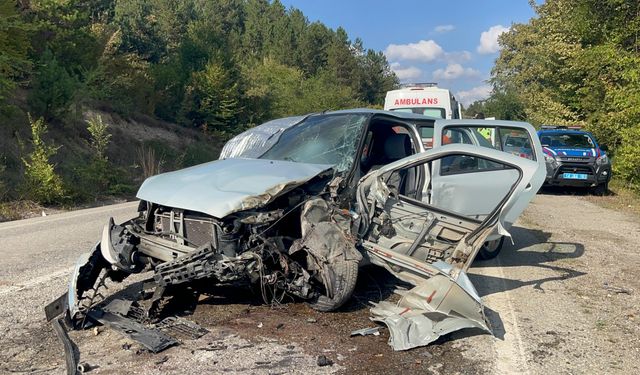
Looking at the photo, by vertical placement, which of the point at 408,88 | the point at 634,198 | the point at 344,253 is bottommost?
the point at 634,198

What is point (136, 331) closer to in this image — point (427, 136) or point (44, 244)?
point (427, 136)

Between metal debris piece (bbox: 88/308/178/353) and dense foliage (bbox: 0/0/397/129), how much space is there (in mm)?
11605

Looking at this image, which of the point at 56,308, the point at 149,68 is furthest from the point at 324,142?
the point at 149,68

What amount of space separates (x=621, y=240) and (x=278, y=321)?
6670 millimetres

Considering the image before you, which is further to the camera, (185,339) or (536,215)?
(536,215)

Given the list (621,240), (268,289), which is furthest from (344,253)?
(621,240)

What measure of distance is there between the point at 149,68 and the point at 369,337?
3009 cm

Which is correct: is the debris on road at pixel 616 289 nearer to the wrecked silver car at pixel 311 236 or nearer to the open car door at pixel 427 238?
the wrecked silver car at pixel 311 236

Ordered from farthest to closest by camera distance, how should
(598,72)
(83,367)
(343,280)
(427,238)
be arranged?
1. (598,72)
2. (427,238)
3. (343,280)
4. (83,367)

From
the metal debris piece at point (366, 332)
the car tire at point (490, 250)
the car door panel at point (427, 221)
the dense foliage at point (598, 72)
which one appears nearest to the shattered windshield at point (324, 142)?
the car door panel at point (427, 221)

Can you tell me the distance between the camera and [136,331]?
4336 millimetres

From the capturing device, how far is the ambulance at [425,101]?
53.8 feet

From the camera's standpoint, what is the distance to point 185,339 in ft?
14.1

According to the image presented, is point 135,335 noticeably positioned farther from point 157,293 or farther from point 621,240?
point 621,240
